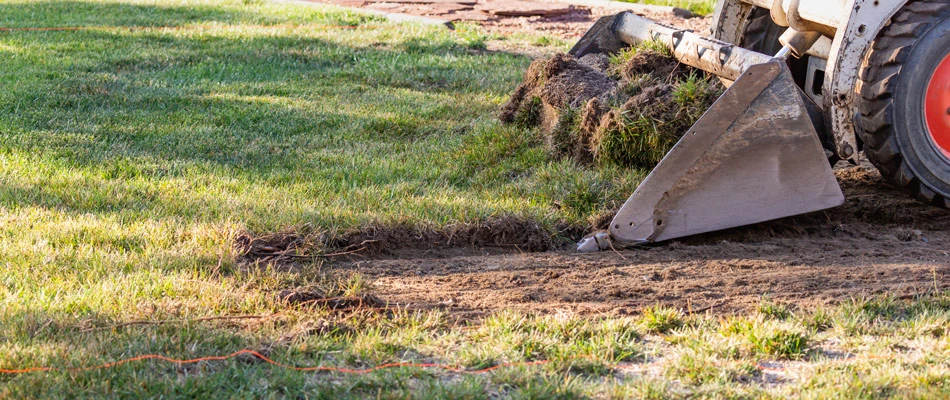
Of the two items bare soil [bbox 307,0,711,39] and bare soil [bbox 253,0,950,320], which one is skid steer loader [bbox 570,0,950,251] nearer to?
bare soil [bbox 253,0,950,320]

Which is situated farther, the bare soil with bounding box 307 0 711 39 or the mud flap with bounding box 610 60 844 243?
the bare soil with bounding box 307 0 711 39

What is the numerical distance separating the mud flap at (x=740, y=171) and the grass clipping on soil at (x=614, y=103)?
0.64 meters

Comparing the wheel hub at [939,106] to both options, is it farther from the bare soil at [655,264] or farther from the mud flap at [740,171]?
the mud flap at [740,171]

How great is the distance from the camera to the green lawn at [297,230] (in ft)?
10.7

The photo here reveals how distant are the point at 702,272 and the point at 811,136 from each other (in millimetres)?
946

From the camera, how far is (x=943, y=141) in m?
4.98

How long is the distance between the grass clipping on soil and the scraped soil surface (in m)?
0.77

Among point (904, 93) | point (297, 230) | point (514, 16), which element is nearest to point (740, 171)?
point (904, 93)

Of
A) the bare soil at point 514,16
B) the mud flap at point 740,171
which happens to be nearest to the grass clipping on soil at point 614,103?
the mud flap at point 740,171

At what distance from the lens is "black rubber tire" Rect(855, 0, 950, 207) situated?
186 inches

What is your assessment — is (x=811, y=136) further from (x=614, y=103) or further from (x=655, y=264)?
(x=614, y=103)

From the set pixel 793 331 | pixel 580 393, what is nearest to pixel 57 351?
pixel 580 393

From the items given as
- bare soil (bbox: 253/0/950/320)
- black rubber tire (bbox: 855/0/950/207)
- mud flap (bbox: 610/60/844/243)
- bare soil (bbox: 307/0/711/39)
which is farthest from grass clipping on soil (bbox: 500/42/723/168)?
bare soil (bbox: 307/0/711/39)

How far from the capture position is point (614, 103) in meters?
5.66
